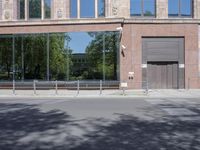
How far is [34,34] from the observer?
35.7 metres

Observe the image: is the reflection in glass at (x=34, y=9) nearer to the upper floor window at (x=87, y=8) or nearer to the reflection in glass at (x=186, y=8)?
the upper floor window at (x=87, y=8)

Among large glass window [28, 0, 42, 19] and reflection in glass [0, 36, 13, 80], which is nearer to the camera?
reflection in glass [0, 36, 13, 80]

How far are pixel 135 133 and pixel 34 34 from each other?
25.4 meters

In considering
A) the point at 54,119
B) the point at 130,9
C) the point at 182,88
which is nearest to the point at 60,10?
the point at 130,9

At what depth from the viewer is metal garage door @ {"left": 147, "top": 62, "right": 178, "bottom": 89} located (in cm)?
A: 3581

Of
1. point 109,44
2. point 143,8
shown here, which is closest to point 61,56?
point 109,44

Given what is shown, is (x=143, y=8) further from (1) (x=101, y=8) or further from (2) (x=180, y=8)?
(1) (x=101, y=8)

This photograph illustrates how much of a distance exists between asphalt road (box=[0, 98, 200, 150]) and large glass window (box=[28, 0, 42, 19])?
20.7 m

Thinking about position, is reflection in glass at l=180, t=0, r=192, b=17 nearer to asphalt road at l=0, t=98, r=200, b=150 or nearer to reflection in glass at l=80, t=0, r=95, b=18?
reflection in glass at l=80, t=0, r=95, b=18

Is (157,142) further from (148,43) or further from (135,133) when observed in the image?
(148,43)

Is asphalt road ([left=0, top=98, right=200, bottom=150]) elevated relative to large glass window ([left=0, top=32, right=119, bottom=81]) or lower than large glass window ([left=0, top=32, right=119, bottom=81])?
lower

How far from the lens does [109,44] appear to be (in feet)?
114

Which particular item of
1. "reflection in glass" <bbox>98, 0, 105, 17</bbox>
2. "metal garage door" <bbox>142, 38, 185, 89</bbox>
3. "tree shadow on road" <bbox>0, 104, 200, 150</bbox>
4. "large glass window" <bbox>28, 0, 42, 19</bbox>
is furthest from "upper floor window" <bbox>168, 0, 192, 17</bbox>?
"tree shadow on road" <bbox>0, 104, 200, 150</bbox>

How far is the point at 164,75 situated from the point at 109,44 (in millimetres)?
5055
